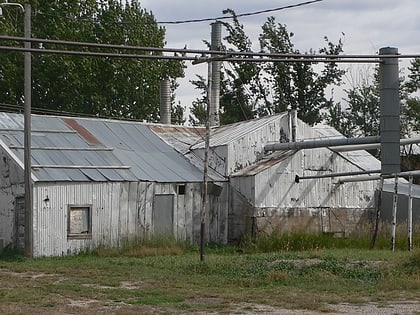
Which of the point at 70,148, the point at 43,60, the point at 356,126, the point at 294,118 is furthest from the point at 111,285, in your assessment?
the point at 356,126

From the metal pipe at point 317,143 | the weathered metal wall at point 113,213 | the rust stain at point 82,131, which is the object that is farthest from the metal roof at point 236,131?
the rust stain at point 82,131

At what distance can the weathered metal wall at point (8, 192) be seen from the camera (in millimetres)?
29047

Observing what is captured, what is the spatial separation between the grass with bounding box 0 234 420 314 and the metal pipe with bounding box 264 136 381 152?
4655 millimetres

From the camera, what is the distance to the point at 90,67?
166 ft

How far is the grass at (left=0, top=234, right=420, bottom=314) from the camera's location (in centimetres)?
1619

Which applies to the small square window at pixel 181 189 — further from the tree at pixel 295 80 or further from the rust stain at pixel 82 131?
the tree at pixel 295 80

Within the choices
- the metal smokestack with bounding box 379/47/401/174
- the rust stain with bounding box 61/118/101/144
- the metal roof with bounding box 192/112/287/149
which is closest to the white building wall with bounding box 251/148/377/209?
the metal roof with bounding box 192/112/287/149

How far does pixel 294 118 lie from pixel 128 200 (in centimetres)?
841

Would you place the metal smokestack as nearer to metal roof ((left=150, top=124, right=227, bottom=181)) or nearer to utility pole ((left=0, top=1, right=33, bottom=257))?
metal roof ((left=150, top=124, right=227, bottom=181))

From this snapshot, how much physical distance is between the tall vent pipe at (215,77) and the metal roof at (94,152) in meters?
3.17

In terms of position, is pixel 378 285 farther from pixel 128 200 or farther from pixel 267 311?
pixel 128 200

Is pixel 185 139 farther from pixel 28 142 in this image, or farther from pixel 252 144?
pixel 28 142

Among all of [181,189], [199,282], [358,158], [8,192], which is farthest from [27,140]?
[358,158]

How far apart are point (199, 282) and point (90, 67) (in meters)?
32.5
